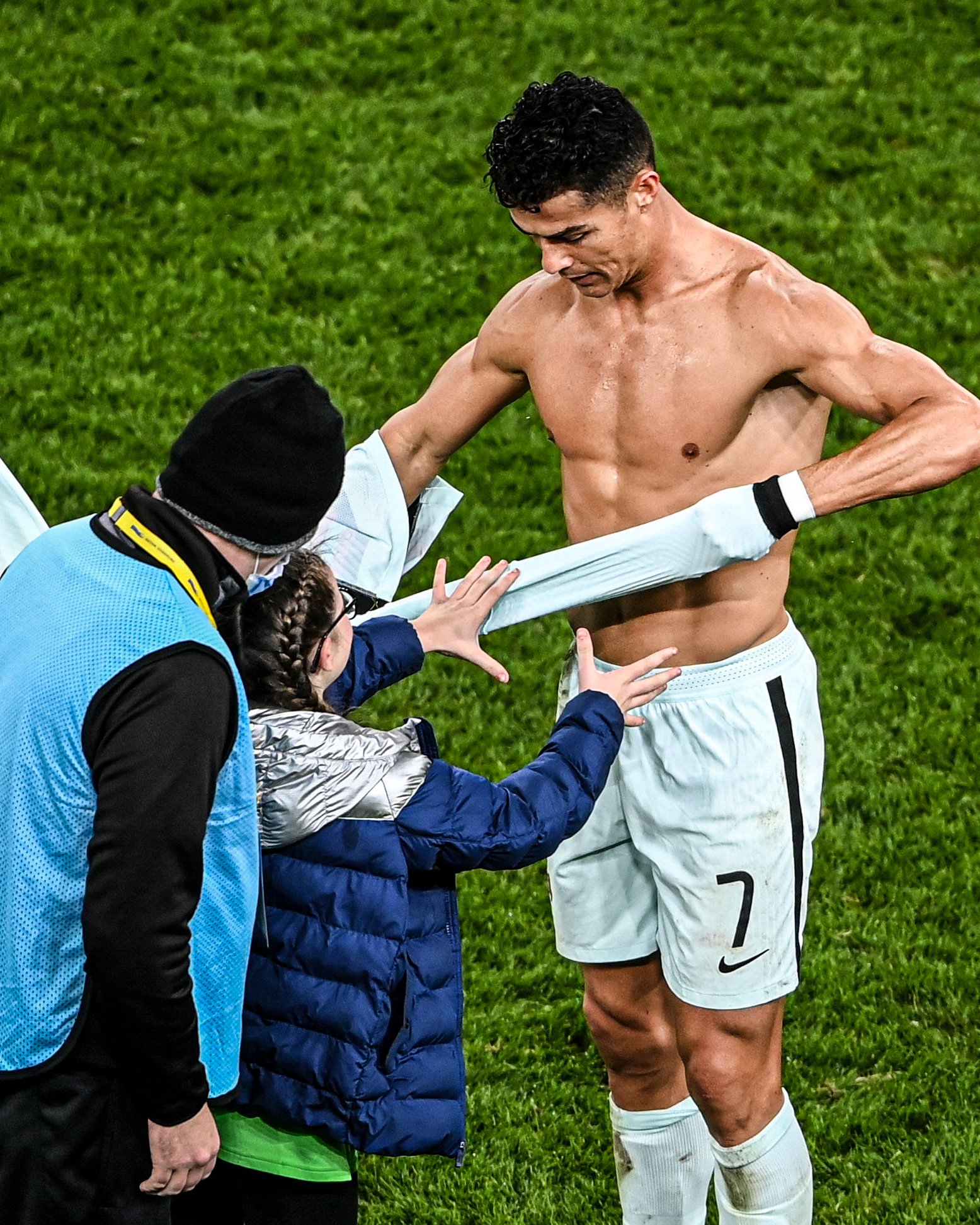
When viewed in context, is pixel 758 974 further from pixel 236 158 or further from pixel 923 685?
pixel 236 158

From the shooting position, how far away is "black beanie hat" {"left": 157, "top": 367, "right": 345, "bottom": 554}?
268 cm

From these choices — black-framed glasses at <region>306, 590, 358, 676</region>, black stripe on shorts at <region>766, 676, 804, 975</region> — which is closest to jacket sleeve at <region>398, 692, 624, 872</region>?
black-framed glasses at <region>306, 590, 358, 676</region>

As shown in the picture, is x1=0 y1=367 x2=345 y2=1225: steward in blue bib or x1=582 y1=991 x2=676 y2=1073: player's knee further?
x1=582 y1=991 x2=676 y2=1073: player's knee

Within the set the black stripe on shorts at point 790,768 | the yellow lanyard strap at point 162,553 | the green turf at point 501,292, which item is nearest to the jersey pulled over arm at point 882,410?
the black stripe on shorts at point 790,768

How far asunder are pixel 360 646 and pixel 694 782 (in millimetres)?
830

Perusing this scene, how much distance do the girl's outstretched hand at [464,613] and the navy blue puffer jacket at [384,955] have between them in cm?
67

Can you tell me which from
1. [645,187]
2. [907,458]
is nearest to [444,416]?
[645,187]

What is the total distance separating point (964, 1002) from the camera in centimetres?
513

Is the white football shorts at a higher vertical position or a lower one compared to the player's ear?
lower

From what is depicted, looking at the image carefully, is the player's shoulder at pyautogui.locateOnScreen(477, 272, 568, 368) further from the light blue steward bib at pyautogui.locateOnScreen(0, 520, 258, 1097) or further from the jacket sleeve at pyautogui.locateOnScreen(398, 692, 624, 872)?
the light blue steward bib at pyautogui.locateOnScreen(0, 520, 258, 1097)

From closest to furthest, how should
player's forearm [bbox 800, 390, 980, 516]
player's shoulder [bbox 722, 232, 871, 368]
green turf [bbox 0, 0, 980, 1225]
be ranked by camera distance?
player's forearm [bbox 800, 390, 980, 516] → player's shoulder [bbox 722, 232, 871, 368] → green turf [bbox 0, 0, 980, 1225]

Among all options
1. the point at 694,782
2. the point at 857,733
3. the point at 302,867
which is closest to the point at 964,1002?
the point at 857,733

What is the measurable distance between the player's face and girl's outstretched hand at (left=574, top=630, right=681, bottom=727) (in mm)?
826

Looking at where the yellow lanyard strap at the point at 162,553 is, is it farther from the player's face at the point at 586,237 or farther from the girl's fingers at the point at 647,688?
the player's face at the point at 586,237
